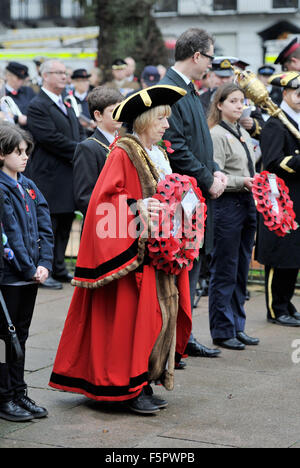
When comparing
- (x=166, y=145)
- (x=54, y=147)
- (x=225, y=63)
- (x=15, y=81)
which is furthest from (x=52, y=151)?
(x=166, y=145)

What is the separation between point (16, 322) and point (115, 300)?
0.60 meters

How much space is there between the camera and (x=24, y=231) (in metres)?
5.06

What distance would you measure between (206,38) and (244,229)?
62.2 inches

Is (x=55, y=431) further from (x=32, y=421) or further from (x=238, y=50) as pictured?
(x=238, y=50)

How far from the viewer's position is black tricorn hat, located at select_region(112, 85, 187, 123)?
205 inches

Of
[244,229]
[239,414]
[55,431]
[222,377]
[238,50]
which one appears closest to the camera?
[55,431]

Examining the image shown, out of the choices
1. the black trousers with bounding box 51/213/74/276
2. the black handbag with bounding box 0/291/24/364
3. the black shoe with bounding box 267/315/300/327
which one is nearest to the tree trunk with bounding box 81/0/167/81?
the black trousers with bounding box 51/213/74/276

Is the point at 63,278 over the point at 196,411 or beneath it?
beneath

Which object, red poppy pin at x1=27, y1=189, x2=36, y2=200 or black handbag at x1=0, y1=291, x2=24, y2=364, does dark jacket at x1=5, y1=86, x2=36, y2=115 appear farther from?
black handbag at x1=0, y1=291, x2=24, y2=364

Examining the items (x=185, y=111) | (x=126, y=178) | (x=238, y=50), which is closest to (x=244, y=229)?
(x=185, y=111)

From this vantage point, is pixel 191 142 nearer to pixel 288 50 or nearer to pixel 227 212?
pixel 227 212

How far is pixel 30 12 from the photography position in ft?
148

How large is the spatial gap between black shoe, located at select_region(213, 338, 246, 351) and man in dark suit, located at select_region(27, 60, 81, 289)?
2800mm

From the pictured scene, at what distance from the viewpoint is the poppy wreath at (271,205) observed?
6746 millimetres
